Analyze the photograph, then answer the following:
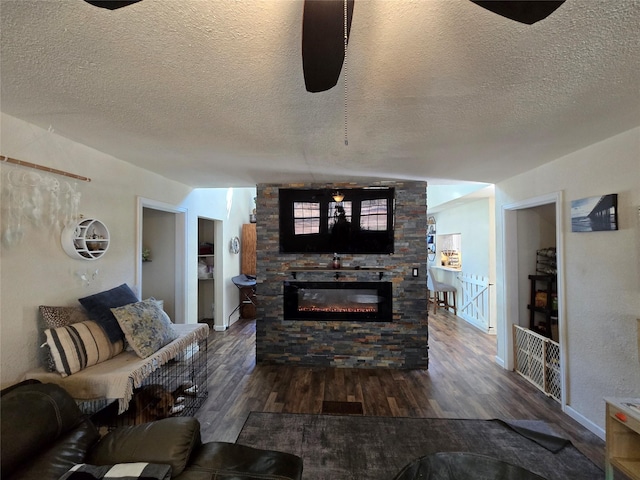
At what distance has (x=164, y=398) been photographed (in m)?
2.37

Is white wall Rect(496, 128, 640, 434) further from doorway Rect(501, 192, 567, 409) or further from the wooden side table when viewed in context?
doorway Rect(501, 192, 567, 409)

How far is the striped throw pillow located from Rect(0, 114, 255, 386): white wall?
0.19 metres

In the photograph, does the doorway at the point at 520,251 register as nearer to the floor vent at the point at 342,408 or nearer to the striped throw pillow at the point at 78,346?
the floor vent at the point at 342,408

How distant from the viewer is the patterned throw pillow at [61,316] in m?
1.79

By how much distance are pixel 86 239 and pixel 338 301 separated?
2.62 m

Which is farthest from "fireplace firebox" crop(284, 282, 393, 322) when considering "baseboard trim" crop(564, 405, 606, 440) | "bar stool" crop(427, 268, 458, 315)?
"bar stool" crop(427, 268, 458, 315)

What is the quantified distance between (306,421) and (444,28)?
2733 millimetres

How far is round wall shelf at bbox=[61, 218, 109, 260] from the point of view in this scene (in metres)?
1.97

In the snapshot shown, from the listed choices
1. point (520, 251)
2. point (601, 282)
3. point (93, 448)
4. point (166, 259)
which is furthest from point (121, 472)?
point (520, 251)

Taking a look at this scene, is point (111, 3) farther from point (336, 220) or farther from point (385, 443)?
point (336, 220)

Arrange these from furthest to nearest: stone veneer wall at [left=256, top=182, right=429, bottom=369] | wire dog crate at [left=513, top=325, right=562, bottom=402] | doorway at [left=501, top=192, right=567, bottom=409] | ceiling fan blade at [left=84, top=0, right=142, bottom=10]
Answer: stone veneer wall at [left=256, top=182, right=429, bottom=369] < doorway at [left=501, top=192, right=567, bottom=409] < wire dog crate at [left=513, top=325, right=562, bottom=402] < ceiling fan blade at [left=84, top=0, right=142, bottom=10]

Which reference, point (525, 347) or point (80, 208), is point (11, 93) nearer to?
point (80, 208)

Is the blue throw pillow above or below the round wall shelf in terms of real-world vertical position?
below

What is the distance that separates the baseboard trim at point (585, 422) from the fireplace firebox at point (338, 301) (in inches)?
68.5
